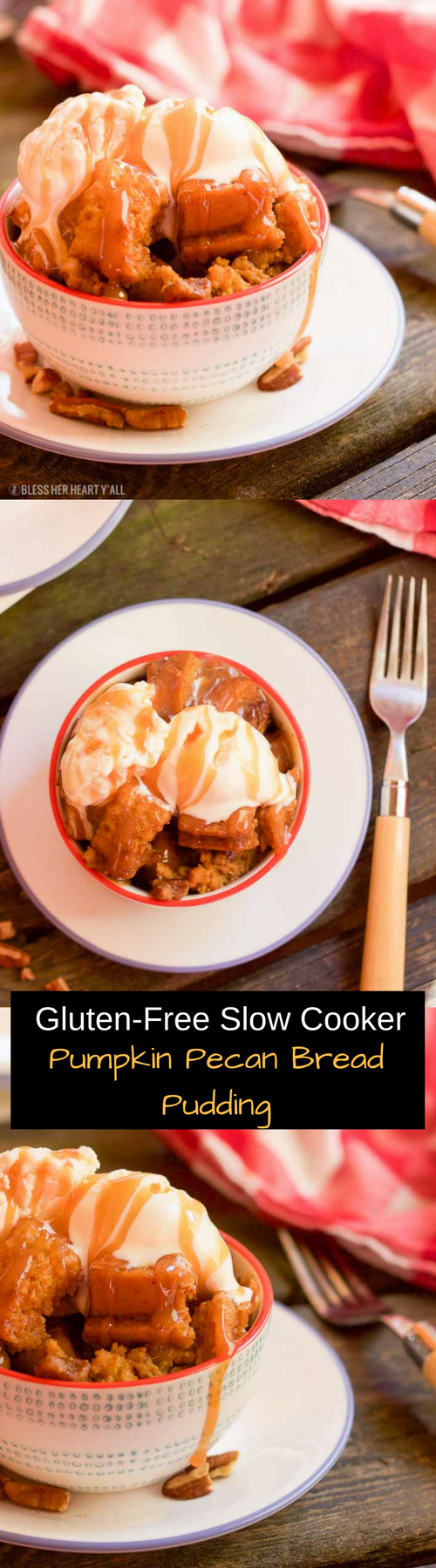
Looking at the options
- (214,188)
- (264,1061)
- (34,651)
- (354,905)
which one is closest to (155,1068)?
(264,1061)

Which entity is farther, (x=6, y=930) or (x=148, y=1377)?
(x=6, y=930)

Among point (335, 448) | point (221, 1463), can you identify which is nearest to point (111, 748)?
point (335, 448)

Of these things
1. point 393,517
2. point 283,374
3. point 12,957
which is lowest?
point 12,957

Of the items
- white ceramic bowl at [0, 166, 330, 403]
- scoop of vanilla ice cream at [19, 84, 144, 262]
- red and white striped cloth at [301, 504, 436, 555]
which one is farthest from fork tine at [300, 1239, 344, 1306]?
scoop of vanilla ice cream at [19, 84, 144, 262]

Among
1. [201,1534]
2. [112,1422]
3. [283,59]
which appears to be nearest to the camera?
[112,1422]

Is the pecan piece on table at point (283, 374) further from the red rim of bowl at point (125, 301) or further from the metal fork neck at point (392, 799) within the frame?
the metal fork neck at point (392, 799)

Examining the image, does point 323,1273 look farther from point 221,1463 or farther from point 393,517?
point 393,517
